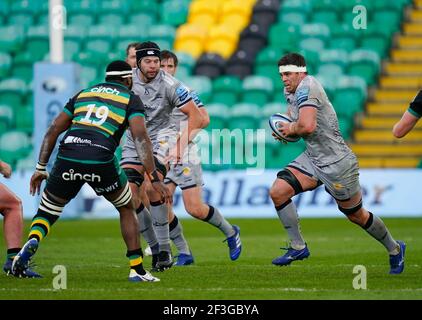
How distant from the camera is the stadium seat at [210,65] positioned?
25359mm

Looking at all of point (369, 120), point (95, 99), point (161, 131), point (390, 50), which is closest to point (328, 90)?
point (369, 120)

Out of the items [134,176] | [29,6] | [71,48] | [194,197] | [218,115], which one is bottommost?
[218,115]

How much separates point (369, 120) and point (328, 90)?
124 cm

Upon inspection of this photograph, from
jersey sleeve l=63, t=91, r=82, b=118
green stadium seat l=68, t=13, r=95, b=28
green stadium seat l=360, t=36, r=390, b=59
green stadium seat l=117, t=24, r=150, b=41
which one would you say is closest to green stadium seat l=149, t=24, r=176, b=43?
green stadium seat l=117, t=24, r=150, b=41

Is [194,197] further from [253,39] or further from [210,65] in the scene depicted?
[253,39]

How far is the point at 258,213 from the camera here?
21.2 metres

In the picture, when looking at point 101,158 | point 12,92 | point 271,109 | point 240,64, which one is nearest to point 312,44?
point 240,64

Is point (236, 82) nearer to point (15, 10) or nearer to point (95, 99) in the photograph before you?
point (15, 10)

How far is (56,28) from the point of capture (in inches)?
797

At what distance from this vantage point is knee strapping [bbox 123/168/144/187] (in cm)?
1147

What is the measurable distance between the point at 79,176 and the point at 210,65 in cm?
1592

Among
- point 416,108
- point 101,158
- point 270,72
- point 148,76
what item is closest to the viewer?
point 416,108

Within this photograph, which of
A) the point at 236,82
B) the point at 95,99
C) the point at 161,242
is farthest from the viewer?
the point at 236,82

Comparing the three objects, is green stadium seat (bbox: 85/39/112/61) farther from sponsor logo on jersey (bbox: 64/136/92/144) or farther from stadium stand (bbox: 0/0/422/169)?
sponsor logo on jersey (bbox: 64/136/92/144)
